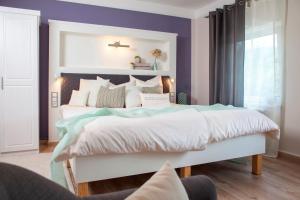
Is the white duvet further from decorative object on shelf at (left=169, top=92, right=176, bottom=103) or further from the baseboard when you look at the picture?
decorative object on shelf at (left=169, top=92, right=176, bottom=103)

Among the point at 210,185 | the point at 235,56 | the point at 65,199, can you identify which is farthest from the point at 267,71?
the point at 65,199

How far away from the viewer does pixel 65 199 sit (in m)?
0.70

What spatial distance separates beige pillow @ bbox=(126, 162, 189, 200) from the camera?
0.63m

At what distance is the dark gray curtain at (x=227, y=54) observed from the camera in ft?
12.5

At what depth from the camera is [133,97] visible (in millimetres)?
3684

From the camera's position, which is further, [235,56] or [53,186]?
[235,56]

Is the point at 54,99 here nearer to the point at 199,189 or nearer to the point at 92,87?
the point at 92,87

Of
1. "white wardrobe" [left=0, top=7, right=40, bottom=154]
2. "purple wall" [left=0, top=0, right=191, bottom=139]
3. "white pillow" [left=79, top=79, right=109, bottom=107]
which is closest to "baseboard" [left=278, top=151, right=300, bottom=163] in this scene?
"purple wall" [left=0, top=0, right=191, bottom=139]

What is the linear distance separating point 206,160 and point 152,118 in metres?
0.71

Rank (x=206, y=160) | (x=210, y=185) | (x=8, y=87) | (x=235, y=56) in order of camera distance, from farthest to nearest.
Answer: (x=235, y=56), (x=8, y=87), (x=206, y=160), (x=210, y=185)

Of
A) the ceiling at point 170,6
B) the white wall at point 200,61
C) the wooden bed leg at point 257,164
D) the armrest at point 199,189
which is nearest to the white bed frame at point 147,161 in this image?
the wooden bed leg at point 257,164

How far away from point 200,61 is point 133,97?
1.96m

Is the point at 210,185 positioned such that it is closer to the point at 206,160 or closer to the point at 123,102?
the point at 206,160

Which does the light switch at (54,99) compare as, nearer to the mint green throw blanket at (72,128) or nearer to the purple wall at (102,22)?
the purple wall at (102,22)
